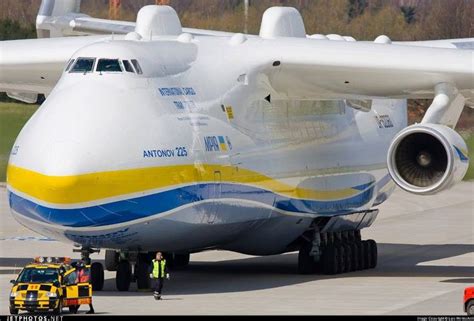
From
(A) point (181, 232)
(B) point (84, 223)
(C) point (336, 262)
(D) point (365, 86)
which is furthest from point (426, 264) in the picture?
(B) point (84, 223)

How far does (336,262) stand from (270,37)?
3878 mm

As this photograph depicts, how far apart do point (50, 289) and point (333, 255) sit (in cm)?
794

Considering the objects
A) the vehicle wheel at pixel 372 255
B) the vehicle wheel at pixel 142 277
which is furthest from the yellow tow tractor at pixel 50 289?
the vehicle wheel at pixel 372 255

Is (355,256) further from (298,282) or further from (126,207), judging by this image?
(126,207)

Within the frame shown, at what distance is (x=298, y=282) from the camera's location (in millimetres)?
25438

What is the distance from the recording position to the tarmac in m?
21.3

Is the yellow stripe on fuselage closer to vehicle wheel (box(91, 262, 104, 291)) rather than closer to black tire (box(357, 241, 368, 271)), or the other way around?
vehicle wheel (box(91, 262, 104, 291))

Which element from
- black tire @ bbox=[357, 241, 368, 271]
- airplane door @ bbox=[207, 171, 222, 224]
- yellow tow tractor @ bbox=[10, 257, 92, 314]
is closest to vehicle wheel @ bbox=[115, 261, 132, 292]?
airplane door @ bbox=[207, 171, 222, 224]

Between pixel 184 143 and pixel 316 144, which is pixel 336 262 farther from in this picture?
pixel 184 143

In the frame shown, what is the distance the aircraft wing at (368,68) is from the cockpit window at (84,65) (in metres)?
3.35

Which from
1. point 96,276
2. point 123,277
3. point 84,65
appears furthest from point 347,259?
point 84,65

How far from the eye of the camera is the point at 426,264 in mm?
29781

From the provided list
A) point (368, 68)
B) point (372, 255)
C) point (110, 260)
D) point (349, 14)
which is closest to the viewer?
point (110, 260)

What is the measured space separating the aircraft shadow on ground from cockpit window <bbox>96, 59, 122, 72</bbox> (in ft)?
10.3
